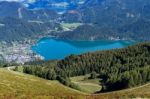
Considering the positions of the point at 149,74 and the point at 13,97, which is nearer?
the point at 13,97

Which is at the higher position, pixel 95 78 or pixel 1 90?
pixel 1 90

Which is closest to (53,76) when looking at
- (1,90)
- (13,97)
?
(1,90)

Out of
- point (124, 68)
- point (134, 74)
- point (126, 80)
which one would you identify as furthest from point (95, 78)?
point (126, 80)

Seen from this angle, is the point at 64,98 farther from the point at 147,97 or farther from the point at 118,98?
the point at 147,97

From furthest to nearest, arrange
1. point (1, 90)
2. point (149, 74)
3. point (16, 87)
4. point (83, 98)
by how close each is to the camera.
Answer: point (149, 74) → point (16, 87) → point (1, 90) → point (83, 98)

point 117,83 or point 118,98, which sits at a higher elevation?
point 118,98

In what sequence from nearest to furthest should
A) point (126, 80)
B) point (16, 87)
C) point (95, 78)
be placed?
point (16, 87)
point (126, 80)
point (95, 78)

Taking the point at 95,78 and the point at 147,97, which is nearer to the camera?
the point at 147,97

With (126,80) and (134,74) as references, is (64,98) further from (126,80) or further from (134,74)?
(134,74)

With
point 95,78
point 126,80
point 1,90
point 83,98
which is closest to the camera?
point 83,98
